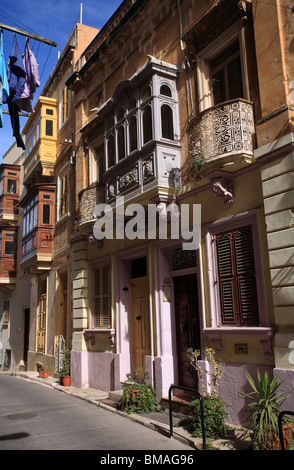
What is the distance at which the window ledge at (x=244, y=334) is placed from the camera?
718 centimetres

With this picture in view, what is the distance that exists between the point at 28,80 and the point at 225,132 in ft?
26.3

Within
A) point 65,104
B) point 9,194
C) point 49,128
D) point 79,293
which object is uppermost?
point 65,104

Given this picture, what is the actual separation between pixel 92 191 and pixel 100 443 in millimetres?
7573

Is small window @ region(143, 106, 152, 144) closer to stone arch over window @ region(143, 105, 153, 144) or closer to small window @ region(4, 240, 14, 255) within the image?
stone arch over window @ region(143, 105, 153, 144)

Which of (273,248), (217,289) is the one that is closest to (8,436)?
(217,289)

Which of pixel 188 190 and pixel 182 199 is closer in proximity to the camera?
pixel 188 190

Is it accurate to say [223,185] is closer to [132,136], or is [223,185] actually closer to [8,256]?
[132,136]

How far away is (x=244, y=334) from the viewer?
766cm

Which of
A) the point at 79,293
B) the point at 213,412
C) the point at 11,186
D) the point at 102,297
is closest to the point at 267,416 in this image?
the point at 213,412

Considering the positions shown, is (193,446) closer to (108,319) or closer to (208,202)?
(208,202)

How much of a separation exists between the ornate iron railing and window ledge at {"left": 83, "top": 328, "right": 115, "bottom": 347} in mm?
5845

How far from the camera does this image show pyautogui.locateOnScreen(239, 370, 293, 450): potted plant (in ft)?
19.6

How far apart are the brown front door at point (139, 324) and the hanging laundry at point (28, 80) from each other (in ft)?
21.8

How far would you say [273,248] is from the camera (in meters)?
7.21
